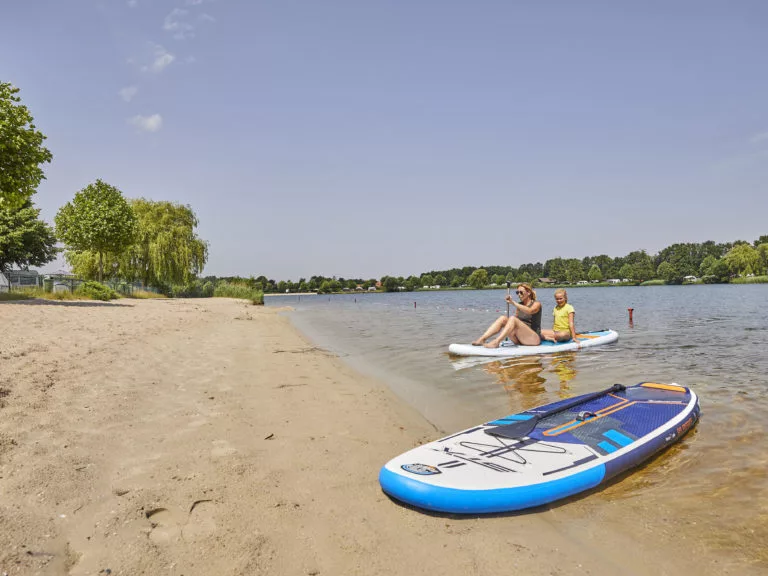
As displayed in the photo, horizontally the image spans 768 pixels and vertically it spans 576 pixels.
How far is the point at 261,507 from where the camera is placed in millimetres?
3045

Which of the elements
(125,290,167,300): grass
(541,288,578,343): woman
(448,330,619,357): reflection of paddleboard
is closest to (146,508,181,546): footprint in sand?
(448,330,619,357): reflection of paddleboard

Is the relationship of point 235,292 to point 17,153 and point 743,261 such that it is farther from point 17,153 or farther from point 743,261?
point 743,261

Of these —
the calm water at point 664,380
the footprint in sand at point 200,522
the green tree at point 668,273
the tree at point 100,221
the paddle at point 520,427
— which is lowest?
the calm water at point 664,380

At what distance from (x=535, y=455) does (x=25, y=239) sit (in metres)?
38.2

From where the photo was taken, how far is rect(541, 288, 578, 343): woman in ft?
36.8

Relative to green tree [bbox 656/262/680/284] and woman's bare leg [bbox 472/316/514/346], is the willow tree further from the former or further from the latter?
green tree [bbox 656/262/680/284]

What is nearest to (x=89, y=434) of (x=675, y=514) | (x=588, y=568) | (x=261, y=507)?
(x=261, y=507)

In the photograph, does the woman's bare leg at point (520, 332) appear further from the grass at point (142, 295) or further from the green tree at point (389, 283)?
the green tree at point (389, 283)

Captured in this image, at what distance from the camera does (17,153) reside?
45.0 feet

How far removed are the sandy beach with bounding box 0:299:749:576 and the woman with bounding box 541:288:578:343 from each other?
6692 millimetres

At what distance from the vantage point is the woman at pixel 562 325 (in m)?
11.2

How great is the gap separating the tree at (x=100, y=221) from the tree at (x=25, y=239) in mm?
3505

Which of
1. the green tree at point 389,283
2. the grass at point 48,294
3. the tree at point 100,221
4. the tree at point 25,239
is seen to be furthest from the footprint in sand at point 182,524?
the green tree at point 389,283

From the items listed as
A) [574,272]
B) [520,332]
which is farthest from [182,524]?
[574,272]
